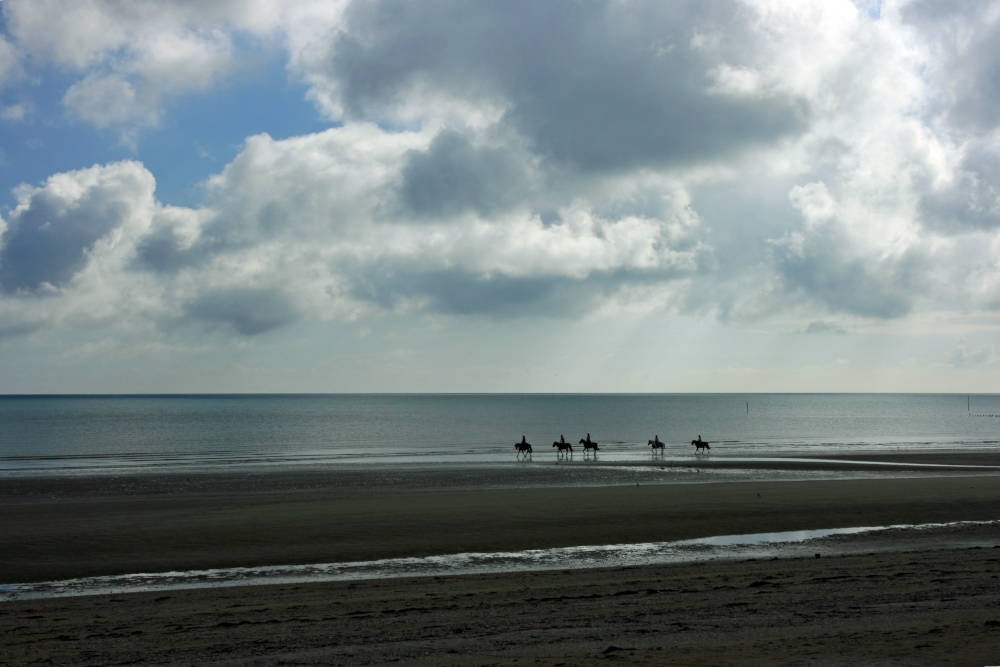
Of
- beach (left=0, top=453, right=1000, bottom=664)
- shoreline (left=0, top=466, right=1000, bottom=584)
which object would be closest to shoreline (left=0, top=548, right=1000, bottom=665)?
beach (left=0, top=453, right=1000, bottom=664)

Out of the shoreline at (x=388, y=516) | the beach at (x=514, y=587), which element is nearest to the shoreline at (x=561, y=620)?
the beach at (x=514, y=587)

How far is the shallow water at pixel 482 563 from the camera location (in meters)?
Answer: 15.6

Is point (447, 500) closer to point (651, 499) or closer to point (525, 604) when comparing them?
point (651, 499)

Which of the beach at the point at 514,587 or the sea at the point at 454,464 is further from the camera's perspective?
the sea at the point at 454,464

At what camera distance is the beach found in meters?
9.58

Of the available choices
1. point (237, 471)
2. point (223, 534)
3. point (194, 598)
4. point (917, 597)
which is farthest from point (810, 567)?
point (237, 471)

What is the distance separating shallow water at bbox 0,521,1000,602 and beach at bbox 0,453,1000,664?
1.92ft

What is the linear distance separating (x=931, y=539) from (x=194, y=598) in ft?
55.8

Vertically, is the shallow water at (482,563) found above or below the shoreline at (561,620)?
below

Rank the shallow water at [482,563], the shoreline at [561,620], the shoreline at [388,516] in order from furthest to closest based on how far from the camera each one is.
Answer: the shoreline at [388,516], the shallow water at [482,563], the shoreline at [561,620]

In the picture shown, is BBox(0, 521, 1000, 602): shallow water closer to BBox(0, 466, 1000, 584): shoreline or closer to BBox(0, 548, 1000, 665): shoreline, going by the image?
BBox(0, 466, 1000, 584): shoreline

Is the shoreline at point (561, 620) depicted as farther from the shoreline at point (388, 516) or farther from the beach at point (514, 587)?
the shoreline at point (388, 516)

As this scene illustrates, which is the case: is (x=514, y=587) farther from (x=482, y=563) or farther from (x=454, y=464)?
(x=454, y=464)

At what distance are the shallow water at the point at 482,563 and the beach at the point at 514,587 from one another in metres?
0.59
